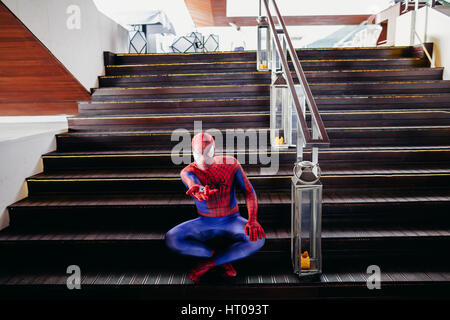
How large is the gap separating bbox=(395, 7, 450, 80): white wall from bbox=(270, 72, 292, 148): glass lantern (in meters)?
2.22

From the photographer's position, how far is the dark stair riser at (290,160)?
2904mm

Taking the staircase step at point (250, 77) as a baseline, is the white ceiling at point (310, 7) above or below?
above

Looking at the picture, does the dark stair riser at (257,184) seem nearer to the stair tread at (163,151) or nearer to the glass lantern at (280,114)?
the stair tread at (163,151)

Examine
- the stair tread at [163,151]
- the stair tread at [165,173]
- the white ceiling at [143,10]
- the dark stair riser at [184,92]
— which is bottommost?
the stair tread at [165,173]

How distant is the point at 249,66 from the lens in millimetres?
4230

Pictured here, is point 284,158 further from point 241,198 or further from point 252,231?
point 252,231

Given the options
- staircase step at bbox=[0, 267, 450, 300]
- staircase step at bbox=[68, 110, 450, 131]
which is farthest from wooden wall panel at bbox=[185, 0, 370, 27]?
staircase step at bbox=[0, 267, 450, 300]

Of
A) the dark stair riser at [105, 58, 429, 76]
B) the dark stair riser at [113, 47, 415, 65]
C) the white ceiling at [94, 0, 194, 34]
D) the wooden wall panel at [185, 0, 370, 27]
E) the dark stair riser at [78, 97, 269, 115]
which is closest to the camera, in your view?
the dark stair riser at [78, 97, 269, 115]

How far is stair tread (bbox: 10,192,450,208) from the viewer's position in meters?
2.51

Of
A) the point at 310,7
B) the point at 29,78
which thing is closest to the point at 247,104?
the point at 29,78

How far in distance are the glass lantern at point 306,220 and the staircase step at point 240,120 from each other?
4.91ft

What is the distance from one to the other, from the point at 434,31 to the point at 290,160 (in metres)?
2.93

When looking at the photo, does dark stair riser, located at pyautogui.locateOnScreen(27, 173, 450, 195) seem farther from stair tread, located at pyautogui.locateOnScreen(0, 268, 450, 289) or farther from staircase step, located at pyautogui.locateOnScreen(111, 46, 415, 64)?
staircase step, located at pyautogui.locateOnScreen(111, 46, 415, 64)

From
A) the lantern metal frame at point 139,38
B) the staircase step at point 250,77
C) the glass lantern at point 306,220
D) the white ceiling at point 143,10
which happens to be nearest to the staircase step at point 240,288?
the glass lantern at point 306,220
